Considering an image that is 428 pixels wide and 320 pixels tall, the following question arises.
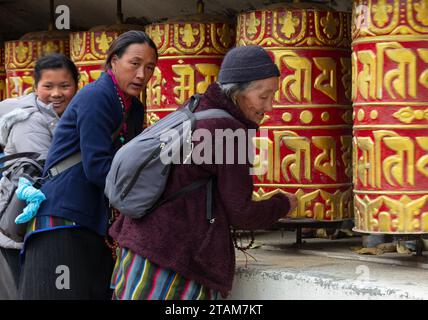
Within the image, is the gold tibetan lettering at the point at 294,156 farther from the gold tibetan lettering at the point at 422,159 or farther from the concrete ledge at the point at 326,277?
the gold tibetan lettering at the point at 422,159

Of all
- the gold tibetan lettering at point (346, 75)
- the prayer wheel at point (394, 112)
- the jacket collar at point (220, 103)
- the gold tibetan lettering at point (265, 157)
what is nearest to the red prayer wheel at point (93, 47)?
the gold tibetan lettering at point (265, 157)

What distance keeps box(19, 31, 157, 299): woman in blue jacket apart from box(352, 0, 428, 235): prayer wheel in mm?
→ 799

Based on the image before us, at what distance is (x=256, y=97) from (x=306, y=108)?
3.59ft

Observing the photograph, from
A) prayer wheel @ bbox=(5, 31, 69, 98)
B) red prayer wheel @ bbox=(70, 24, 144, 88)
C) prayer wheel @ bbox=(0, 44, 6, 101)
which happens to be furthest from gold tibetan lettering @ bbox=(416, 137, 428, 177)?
prayer wheel @ bbox=(0, 44, 6, 101)

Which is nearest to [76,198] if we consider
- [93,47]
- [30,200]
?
[30,200]

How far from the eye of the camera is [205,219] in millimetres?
3209

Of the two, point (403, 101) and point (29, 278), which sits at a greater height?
point (403, 101)

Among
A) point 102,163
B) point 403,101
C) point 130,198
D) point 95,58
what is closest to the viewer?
point 130,198

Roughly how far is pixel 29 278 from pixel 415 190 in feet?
4.66

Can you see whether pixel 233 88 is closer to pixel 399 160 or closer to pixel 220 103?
pixel 220 103

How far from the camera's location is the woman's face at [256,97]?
10.6 ft

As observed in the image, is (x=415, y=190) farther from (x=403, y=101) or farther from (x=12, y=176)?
(x=12, y=176)
